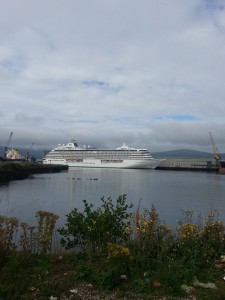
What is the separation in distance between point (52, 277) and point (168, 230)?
166 centimetres

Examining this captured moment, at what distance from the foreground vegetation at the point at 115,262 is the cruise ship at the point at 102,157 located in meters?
87.2

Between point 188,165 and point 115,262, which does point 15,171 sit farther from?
point 188,165

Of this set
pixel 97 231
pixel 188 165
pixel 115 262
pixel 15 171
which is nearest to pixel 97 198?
pixel 97 231

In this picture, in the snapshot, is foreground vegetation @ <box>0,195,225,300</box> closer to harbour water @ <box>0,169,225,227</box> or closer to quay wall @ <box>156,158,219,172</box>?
harbour water @ <box>0,169,225,227</box>

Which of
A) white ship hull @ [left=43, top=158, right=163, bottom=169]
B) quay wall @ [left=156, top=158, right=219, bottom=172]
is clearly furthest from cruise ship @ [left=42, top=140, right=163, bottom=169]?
quay wall @ [left=156, top=158, right=219, bottom=172]

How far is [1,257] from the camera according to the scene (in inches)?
179

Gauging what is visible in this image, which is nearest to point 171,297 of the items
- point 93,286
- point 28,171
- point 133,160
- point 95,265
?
point 93,286

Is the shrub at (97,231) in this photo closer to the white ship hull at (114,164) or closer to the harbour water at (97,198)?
the harbour water at (97,198)

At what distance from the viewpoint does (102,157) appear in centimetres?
9625

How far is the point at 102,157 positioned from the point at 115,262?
92.0 meters

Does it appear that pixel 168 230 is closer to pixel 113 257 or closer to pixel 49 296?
pixel 113 257

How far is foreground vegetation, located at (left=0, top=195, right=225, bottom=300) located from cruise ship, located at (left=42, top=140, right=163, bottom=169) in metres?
87.2

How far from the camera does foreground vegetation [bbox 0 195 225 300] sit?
12.4 feet

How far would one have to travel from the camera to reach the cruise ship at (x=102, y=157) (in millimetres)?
92938
